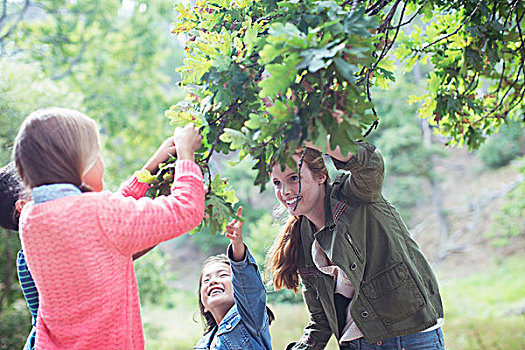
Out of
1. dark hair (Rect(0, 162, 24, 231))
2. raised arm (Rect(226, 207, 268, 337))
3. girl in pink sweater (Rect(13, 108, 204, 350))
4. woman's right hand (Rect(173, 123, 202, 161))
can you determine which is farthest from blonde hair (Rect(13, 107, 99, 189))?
raised arm (Rect(226, 207, 268, 337))

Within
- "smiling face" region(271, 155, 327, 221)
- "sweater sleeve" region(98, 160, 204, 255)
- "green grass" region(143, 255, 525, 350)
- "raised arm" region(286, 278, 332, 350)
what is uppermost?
"sweater sleeve" region(98, 160, 204, 255)

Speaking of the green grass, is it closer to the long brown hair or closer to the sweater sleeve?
the long brown hair

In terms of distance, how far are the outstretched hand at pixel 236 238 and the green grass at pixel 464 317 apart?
2146 mm

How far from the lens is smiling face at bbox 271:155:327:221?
1866 millimetres

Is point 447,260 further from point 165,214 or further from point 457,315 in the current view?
point 165,214

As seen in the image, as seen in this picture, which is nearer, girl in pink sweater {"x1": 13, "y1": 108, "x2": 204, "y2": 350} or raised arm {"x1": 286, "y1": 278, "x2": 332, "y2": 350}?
girl in pink sweater {"x1": 13, "y1": 108, "x2": 204, "y2": 350}

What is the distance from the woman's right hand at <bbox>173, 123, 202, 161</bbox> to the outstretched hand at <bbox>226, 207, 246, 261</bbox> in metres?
0.44

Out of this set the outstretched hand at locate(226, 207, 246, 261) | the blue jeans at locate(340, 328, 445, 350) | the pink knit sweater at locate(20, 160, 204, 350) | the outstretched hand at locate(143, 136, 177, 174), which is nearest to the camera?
the pink knit sweater at locate(20, 160, 204, 350)

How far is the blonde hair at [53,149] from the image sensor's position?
46.9 inches

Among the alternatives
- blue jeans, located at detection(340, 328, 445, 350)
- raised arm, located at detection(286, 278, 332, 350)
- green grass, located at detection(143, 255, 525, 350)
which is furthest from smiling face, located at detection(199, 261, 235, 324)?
green grass, located at detection(143, 255, 525, 350)

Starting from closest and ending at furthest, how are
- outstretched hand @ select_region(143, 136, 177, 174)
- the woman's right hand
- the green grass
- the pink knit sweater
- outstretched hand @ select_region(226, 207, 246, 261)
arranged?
the pink knit sweater
the woman's right hand
outstretched hand @ select_region(143, 136, 177, 174)
outstretched hand @ select_region(226, 207, 246, 261)
the green grass

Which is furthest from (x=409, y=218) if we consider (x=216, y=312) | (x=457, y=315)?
(x=216, y=312)

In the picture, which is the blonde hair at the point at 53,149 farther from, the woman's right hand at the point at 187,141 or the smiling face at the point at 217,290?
the smiling face at the point at 217,290

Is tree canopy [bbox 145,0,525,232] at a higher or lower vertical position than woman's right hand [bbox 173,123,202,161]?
higher
